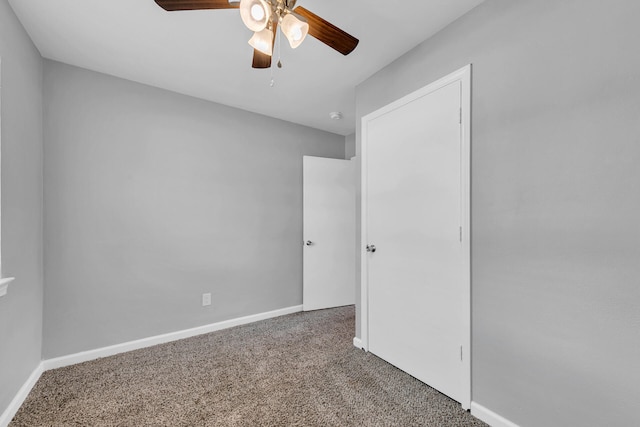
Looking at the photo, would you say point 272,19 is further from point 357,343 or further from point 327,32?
point 357,343

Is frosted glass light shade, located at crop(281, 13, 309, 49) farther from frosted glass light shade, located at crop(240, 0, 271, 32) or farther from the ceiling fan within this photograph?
frosted glass light shade, located at crop(240, 0, 271, 32)

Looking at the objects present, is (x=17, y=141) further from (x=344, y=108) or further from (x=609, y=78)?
(x=609, y=78)

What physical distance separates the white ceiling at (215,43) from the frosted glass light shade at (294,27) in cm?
57

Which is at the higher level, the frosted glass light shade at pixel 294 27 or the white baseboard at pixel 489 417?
the frosted glass light shade at pixel 294 27

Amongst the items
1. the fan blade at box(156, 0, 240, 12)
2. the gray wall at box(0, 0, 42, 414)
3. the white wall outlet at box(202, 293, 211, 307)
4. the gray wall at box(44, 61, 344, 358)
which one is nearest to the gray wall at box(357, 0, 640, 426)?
the fan blade at box(156, 0, 240, 12)

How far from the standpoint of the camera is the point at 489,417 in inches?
Answer: 61.9

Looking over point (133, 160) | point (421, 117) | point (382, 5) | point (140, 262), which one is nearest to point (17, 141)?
point (133, 160)

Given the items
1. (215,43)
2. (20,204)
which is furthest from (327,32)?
(20,204)

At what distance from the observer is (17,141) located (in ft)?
5.74

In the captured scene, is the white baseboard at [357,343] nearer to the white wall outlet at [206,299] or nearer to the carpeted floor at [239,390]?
the carpeted floor at [239,390]

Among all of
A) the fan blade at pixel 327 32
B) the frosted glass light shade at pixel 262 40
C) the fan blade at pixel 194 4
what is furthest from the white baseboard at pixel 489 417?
the fan blade at pixel 194 4

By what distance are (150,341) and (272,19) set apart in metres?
2.77

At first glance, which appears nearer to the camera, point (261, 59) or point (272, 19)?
point (272, 19)

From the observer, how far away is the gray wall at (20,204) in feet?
5.26
